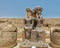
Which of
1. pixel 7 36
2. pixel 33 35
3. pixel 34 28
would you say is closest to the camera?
pixel 7 36

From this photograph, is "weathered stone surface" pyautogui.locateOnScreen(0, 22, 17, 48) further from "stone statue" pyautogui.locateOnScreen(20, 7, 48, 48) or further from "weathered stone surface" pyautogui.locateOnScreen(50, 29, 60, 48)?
"weathered stone surface" pyautogui.locateOnScreen(50, 29, 60, 48)

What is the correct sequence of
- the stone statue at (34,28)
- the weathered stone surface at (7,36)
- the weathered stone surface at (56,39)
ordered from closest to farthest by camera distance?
the weathered stone surface at (7,36) → the weathered stone surface at (56,39) → the stone statue at (34,28)

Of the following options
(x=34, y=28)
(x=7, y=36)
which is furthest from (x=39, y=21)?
(x=7, y=36)

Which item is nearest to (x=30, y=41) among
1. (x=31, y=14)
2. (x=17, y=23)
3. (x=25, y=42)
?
(x=25, y=42)

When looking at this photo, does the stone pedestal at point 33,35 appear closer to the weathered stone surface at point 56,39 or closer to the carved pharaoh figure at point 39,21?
the carved pharaoh figure at point 39,21

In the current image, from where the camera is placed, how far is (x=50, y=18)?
12.3 m

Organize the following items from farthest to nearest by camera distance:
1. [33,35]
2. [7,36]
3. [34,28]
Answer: [34,28]
[33,35]
[7,36]

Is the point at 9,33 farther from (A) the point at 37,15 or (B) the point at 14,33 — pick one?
(A) the point at 37,15

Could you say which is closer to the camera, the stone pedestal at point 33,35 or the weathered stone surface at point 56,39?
the weathered stone surface at point 56,39

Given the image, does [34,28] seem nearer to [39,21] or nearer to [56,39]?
[39,21]

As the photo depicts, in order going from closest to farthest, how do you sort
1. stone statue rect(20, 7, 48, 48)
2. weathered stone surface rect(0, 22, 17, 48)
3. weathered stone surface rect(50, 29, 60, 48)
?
weathered stone surface rect(0, 22, 17, 48) → weathered stone surface rect(50, 29, 60, 48) → stone statue rect(20, 7, 48, 48)

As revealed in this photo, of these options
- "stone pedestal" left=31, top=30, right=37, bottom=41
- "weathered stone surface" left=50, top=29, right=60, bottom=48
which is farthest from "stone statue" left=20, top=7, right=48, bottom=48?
"weathered stone surface" left=50, top=29, right=60, bottom=48

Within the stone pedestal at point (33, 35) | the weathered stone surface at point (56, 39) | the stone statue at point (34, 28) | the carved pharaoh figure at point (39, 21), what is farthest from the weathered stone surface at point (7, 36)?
the weathered stone surface at point (56, 39)

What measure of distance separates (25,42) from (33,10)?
1.50 m
